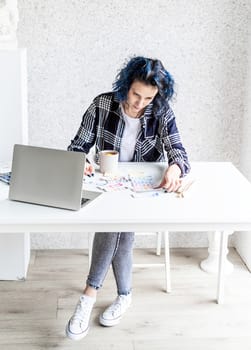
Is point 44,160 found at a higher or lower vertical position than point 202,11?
lower

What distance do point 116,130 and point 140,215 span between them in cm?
70

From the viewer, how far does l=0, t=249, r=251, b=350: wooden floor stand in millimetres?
2223

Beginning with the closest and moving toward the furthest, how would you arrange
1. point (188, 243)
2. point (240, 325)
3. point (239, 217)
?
1. point (239, 217)
2. point (240, 325)
3. point (188, 243)

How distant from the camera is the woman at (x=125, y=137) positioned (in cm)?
217

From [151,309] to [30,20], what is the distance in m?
1.55

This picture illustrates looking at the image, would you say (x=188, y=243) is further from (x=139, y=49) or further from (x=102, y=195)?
(x=102, y=195)

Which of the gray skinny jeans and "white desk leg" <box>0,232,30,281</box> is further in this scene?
"white desk leg" <box>0,232,30,281</box>

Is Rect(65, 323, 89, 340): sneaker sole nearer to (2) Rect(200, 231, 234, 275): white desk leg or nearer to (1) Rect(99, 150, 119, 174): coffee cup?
(1) Rect(99, 150, 119, 174): coffee cup

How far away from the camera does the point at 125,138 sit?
2.34 metres

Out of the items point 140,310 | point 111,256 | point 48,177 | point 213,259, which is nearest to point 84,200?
point 48,177

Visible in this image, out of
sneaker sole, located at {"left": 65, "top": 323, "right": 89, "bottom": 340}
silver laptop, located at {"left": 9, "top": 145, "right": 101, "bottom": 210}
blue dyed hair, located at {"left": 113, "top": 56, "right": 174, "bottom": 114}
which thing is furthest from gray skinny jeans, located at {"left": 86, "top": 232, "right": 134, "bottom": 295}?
blue dyed hair, located at {"left": 113, "top": 56, "right": 174, "bottom": 114}

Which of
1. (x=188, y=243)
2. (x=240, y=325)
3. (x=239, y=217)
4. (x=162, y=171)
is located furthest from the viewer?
(x=188, y=243)

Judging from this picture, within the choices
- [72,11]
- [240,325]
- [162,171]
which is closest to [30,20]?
[72,11]

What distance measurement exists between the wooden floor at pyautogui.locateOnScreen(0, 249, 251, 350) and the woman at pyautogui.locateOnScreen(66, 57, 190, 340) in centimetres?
10
